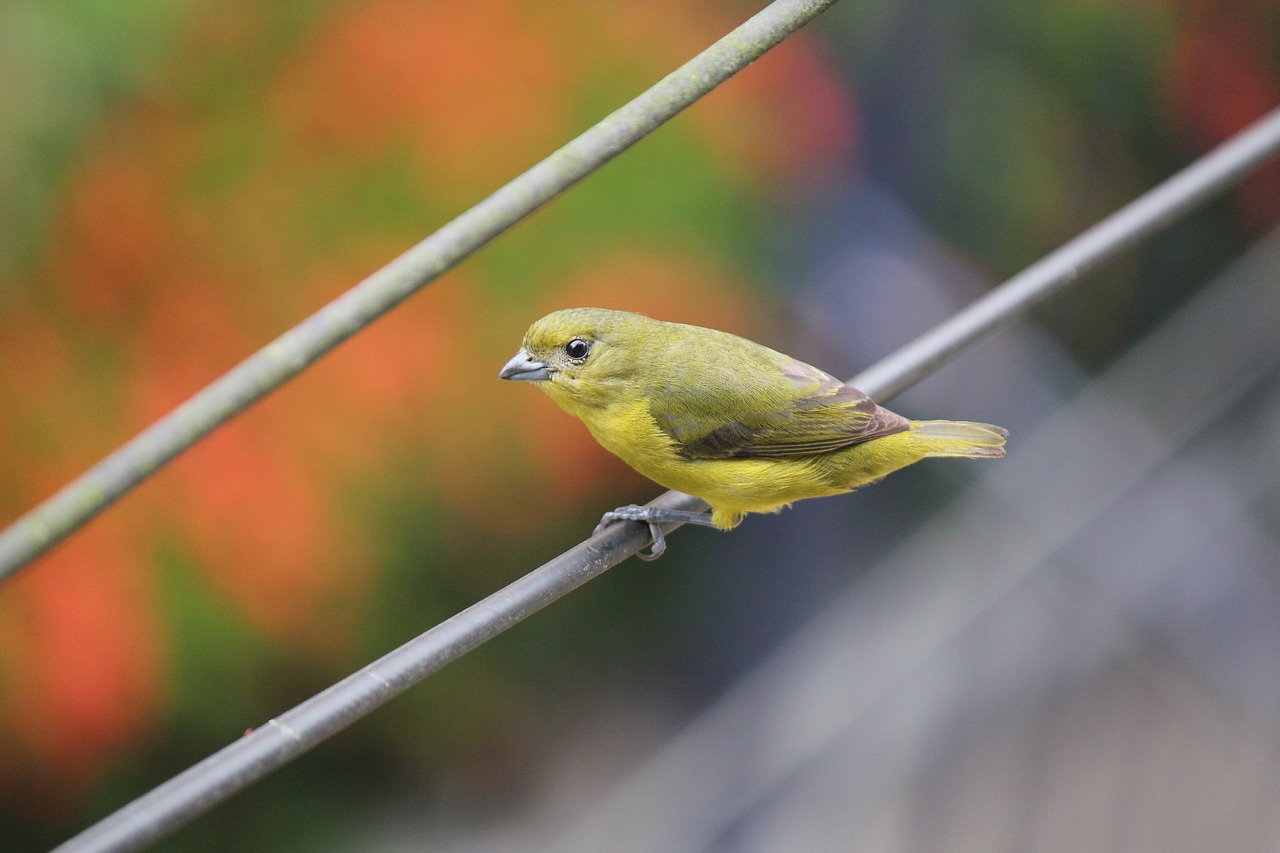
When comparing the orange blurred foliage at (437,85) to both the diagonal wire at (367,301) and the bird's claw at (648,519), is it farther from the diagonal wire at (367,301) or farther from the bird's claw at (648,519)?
the diagonal wire at (367,301)

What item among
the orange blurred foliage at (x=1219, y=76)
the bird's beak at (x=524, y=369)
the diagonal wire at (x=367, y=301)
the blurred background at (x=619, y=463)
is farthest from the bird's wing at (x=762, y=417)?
the orange blurred foliage at (x=1219, y=76)

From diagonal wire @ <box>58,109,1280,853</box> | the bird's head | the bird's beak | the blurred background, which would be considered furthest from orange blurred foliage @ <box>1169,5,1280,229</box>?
the bird's beak

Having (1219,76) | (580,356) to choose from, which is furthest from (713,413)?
(1219,76)

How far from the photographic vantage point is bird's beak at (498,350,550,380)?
2207 millimetres

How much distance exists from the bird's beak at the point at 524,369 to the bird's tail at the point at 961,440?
735 mm

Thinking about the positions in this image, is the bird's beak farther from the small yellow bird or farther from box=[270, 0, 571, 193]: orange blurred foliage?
box=[270, 0, 571, 193]: orange blurred foliage

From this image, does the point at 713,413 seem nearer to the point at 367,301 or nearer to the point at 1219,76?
the point at 367,301

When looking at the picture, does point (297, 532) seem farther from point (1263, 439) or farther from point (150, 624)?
point (1263, 439)

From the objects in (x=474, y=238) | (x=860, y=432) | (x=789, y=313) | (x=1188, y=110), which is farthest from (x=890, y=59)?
(x=474, y=238)

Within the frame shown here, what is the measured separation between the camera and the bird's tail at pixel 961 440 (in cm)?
243

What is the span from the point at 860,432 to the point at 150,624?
5.08 feet

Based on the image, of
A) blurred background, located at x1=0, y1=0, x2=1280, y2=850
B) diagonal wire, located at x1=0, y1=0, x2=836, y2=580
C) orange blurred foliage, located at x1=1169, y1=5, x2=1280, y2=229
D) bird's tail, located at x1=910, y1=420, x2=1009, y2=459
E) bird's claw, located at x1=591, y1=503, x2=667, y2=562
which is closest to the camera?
diagonal wire, located at x1=0, y1=0, x2=836, y2=580

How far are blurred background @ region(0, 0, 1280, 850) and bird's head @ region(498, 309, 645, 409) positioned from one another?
1.83ft

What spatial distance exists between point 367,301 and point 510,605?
0.45m
